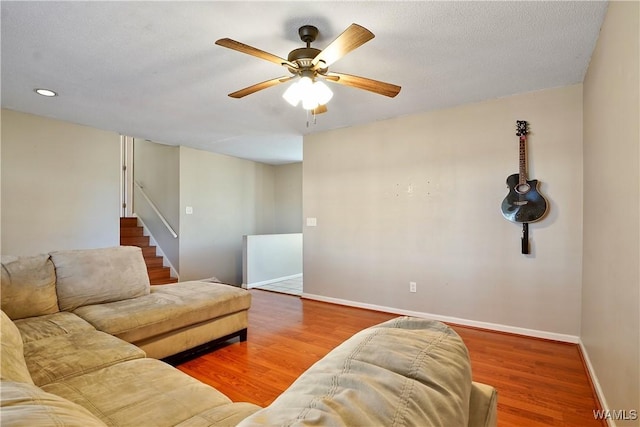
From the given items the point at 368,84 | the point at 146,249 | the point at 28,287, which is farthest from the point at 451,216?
the point at 146,249

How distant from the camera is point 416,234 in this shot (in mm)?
3494

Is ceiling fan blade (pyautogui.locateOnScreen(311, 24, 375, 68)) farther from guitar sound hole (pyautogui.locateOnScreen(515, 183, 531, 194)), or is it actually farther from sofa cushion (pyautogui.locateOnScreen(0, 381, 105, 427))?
guitar sound hole (pyautogui.locateOnScreen(515, 183, 531, 194))

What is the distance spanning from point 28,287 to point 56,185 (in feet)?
6.95

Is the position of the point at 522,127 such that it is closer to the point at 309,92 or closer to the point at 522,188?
the point at 522,188

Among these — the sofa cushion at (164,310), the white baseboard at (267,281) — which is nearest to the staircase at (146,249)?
the white baseboard at (267,281)

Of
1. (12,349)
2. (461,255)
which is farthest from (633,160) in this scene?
→ (12,349)

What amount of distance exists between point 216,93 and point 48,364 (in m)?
2.38

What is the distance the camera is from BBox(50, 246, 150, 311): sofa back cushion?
2.20 metres

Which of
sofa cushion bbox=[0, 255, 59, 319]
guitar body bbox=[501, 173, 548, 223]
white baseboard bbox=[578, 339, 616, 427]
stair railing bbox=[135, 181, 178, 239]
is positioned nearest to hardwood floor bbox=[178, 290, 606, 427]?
white baseboard bbox=[578, 339, 616, 427]

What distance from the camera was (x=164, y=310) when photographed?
7.18ft

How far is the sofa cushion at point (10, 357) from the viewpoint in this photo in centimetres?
87

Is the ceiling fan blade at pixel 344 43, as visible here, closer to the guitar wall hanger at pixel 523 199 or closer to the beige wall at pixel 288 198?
the guitar wall hanger at pixel 523 199

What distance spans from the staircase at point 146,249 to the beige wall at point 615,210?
5.10 m

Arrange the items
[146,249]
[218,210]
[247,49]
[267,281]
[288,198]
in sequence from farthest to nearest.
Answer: [288,198] < [218,210] < [267,281] < [146,249] < [247,49]
